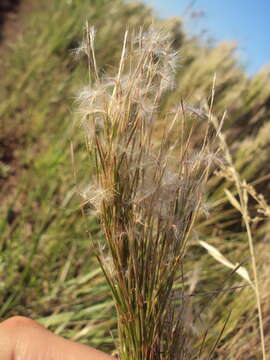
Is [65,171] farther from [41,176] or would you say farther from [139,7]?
[139,7]

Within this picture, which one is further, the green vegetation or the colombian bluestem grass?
the green vegetation

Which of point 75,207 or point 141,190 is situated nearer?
point 141,190

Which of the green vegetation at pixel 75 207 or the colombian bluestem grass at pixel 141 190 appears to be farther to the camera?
the green vegetation at pixel 75 207

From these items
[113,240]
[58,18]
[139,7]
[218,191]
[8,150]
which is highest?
[139,7]

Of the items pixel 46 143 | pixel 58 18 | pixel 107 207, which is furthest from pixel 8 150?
pixel 107 207
